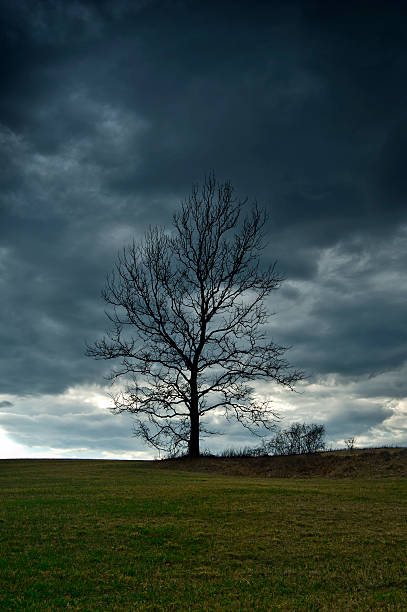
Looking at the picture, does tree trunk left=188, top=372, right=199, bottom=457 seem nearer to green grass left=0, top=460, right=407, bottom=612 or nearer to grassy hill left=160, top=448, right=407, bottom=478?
grassy hill left=160, top=448, right=407, bottom=478

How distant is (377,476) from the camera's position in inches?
826

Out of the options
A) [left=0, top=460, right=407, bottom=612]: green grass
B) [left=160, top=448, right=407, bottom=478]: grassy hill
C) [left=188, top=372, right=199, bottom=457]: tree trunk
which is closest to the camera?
[left=0, top=460, right=407, bottom=612]: green grass

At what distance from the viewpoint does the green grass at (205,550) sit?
7629mm

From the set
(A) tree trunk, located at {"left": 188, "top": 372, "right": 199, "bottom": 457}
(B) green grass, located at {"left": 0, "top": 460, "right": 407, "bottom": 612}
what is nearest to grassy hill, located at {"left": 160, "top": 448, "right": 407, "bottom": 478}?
(A) tree trunk, located at {"left": 188, "top": 372, "right": 199, "bottom": 457}

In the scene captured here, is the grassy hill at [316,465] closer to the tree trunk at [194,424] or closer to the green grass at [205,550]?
the tree trunk at [194,424]

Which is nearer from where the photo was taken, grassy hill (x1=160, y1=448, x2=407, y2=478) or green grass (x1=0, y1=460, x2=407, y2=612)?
green grass (x1=0, y1=460, x2=407, y2=612)

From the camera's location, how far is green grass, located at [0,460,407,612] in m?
7.63

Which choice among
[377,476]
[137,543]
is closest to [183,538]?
[137,543]

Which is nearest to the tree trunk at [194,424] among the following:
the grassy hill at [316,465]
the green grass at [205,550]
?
the grassy hill at [316,465]

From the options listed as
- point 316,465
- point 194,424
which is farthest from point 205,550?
point 194,424

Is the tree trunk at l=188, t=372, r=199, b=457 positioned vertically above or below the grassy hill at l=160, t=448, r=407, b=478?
above

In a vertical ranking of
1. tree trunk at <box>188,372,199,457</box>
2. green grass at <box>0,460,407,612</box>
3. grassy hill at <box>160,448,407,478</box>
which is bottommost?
green grass at <box>0,460,407,612</box>

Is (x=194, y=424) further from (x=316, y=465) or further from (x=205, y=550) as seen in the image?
(x=205, y=550)

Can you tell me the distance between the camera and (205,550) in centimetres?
970
